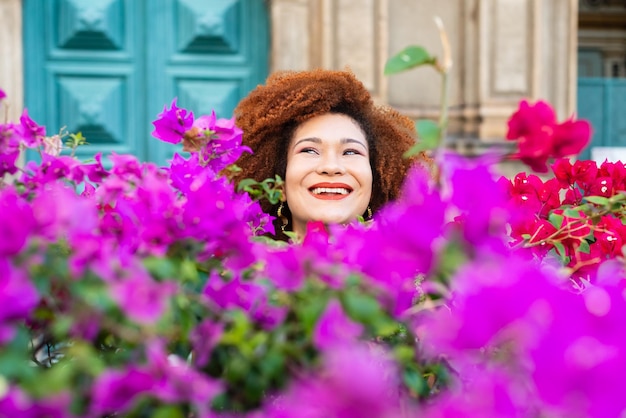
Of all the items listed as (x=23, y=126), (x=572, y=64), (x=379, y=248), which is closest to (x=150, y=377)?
(x=379, y=248)

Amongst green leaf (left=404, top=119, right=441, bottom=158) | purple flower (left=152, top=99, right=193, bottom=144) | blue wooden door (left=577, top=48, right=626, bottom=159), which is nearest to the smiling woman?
purple flower (left=152, top=99, right=193, bottom=144)

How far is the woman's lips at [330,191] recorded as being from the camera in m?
2.01

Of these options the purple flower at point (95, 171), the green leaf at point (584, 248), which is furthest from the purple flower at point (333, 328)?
the green leaf at point (584, 248)

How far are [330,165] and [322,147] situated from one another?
0.07 meters

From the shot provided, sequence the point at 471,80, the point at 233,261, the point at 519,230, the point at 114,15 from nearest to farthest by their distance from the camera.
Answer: the point at 233,261 → the point at 519,230 → the point at 114,15 → the point at 471,80

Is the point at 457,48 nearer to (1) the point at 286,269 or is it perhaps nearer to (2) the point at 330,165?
(2) the point at 330,165

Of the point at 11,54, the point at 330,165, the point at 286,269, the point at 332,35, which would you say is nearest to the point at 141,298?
the point at 286,269

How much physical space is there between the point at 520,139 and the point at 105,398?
45cm

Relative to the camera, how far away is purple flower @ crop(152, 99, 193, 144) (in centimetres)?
130

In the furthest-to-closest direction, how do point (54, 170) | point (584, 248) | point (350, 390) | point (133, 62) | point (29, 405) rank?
point (133, 62) → point (584, 248) → point (54, 170) → point (29, 405) → point (350, 390)

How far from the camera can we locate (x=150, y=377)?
0.61 meters

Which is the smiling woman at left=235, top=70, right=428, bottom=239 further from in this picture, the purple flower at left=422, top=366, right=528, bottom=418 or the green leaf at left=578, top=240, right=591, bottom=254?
the purple flower at left=422, top=366, right=528, bottom=418

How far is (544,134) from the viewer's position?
0.79 metres

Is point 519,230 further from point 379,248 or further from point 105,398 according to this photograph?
point 105,398
